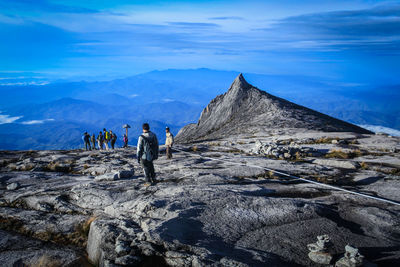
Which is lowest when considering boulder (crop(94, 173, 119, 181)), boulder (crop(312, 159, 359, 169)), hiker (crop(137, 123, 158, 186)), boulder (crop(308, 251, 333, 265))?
boulder (crop(94, 173, 119, 181))

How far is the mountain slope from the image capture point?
43.6 metres

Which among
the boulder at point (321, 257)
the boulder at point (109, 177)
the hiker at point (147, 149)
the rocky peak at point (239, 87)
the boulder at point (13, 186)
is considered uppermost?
the rocky peak at point (239, 87)

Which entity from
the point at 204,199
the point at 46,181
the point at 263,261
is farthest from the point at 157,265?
the point at 46,181

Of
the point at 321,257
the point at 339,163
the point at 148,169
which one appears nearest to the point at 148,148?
the point at 148,169

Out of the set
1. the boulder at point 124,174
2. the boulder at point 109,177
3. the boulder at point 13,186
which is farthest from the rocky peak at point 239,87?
the boulder at point 13,186

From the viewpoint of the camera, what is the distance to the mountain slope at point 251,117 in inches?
1715

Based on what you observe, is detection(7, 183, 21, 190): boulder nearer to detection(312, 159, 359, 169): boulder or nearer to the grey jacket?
the grey jacket

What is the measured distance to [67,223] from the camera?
9320mm

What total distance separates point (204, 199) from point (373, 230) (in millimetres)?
5645

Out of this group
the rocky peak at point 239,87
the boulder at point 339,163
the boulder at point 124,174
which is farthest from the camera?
the rocky peak at point 239,87

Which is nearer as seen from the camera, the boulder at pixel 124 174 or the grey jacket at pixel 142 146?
the grey jacket at pixel 142 146

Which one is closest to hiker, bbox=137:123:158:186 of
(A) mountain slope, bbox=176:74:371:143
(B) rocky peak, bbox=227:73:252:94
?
(A) mountain slope, bbox=176:74:371:143

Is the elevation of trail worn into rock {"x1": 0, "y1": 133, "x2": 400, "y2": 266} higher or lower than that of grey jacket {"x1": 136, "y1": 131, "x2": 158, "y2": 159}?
lower

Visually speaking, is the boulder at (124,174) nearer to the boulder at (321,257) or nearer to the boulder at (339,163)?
the boulder at (321,257)
